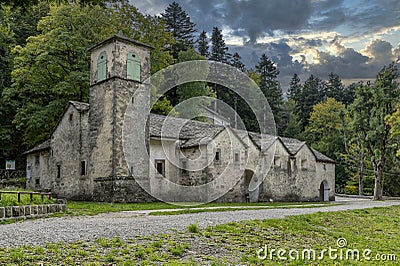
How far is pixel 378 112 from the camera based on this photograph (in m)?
35.2

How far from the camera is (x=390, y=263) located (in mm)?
9758

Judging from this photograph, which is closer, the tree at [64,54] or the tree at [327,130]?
the tree at [64,54]

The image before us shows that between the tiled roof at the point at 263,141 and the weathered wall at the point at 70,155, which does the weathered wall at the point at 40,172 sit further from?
the tiled roof at the point at 263,141

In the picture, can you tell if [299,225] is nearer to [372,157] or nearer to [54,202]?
[54,202]

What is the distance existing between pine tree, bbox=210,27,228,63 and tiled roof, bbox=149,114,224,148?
4128 cm

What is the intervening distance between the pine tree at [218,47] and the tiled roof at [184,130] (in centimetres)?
4128

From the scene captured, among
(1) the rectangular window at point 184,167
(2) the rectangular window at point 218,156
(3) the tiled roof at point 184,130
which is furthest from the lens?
(1) the rectangular window at point 184,167

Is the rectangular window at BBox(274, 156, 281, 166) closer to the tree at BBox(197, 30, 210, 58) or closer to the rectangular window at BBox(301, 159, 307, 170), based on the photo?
the rectangular window at BBox(301, 159, 307, 170)

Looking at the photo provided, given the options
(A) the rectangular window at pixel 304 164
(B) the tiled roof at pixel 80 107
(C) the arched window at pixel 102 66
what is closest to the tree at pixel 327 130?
(A) the rectangular window at pixel 304 164

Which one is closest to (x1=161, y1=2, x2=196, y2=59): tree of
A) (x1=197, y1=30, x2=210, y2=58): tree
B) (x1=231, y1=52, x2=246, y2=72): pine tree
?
(x1=197, y1=30, x2=210, y2=58): tree

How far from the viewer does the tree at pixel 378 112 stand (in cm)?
3506

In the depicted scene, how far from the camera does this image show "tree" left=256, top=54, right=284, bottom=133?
70.2 m

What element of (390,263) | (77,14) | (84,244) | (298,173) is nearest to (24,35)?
(77,14)

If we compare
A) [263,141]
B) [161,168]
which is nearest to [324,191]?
[263,141]
